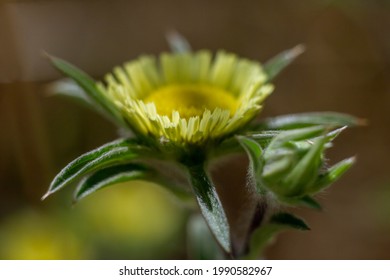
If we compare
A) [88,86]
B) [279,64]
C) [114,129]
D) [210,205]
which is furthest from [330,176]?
[114,129]

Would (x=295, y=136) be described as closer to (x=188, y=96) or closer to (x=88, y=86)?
(x=188, y=96)

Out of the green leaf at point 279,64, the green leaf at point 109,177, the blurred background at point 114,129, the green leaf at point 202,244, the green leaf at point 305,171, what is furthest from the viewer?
the blurred background at point 114,129

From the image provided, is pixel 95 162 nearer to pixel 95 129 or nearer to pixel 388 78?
pixel 95 129

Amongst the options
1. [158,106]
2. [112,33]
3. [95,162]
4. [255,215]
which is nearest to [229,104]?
[158,106]

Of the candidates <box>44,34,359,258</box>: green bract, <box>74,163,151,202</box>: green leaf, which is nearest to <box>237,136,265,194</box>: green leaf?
<box>44,34,359,258</box>: green bract

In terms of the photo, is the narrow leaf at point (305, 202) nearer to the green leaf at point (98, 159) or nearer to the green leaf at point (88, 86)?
the green leaf at point (98, 159)

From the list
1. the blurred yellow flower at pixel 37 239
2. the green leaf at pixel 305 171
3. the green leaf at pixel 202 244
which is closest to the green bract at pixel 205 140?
the green leaf at pixel 305 171
